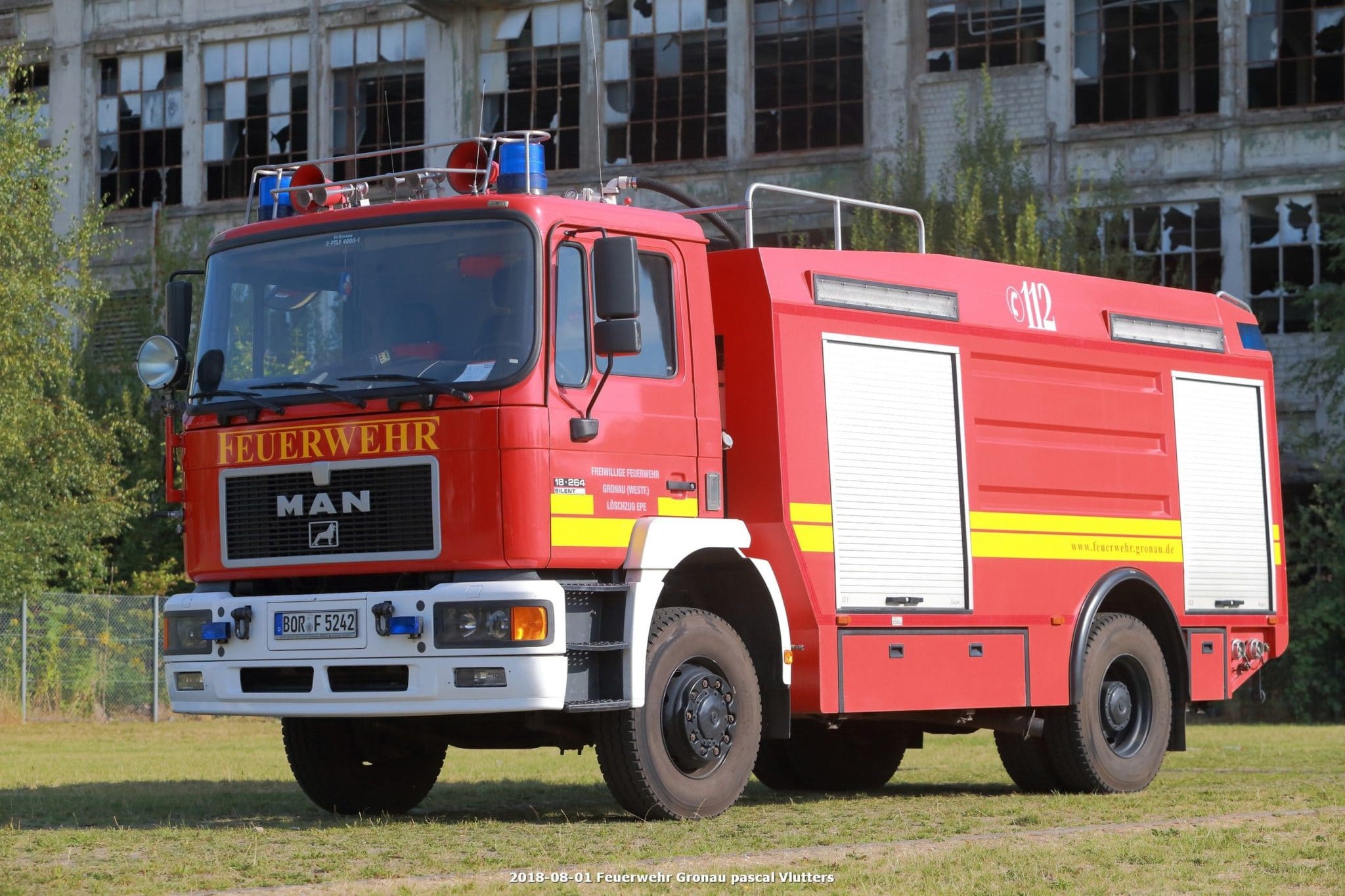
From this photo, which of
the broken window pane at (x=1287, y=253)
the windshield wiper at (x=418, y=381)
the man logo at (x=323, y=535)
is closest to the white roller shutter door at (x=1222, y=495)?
the windshield wiper at (x=418, y=381)

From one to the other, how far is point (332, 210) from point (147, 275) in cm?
2638

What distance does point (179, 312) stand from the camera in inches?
454

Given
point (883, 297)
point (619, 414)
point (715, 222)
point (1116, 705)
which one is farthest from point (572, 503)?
point (1116, 705)

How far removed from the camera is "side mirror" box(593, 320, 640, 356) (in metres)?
10.4

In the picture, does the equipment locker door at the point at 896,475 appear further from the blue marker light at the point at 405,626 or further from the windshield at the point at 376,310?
the blue marker light at the point at 405,626

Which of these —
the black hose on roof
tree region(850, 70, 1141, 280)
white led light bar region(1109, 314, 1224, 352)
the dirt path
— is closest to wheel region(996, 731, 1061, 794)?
the dirt path

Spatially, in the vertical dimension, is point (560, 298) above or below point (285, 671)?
above

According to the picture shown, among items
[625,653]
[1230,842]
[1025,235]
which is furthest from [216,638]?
[1025,235]

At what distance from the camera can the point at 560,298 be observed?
10555 mm

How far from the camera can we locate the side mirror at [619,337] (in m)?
10.4

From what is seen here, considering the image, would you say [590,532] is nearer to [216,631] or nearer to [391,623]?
[391,623]

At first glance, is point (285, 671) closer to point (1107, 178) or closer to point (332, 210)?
point (332, 210)

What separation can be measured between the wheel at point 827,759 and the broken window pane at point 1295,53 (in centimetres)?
1988

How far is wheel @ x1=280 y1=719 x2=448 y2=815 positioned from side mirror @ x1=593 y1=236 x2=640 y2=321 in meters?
2.89
